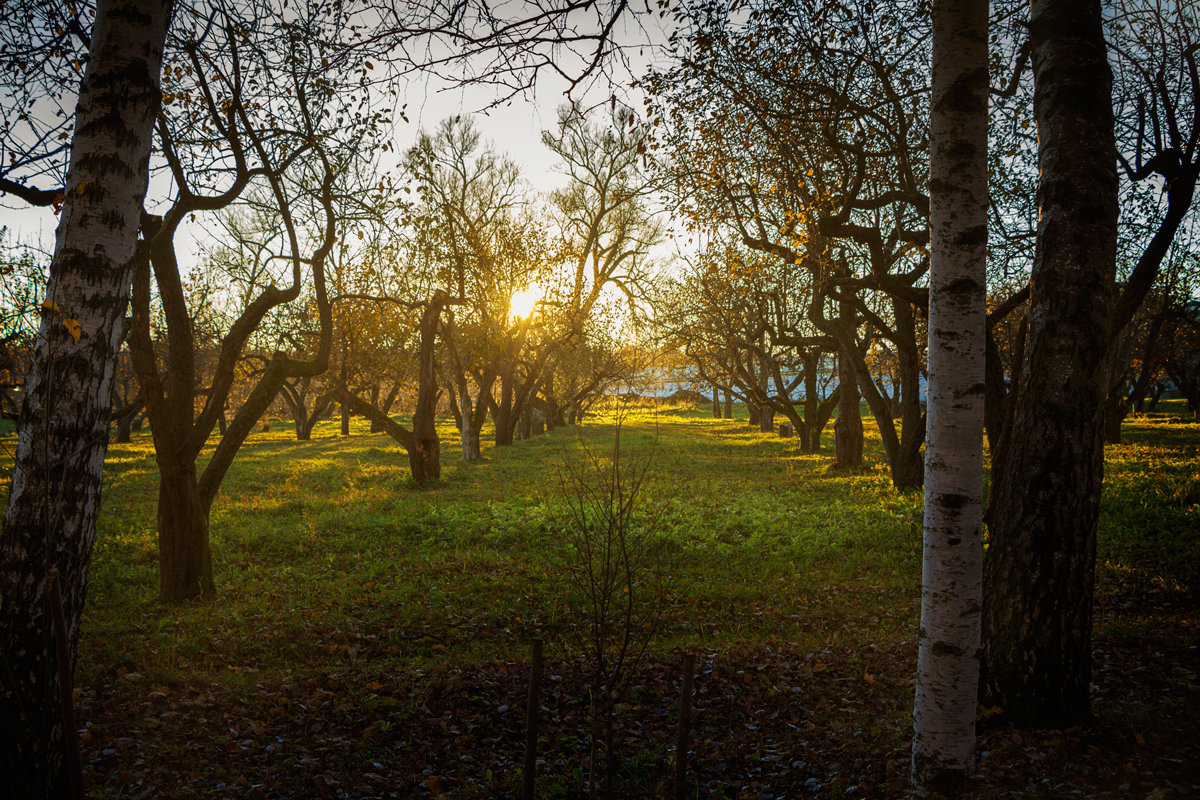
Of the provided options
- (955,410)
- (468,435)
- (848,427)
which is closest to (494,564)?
(955,410)

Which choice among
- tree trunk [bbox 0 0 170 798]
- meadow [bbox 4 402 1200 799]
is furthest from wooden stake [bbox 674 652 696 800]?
tree trunk [bbox 0 0 170 798]

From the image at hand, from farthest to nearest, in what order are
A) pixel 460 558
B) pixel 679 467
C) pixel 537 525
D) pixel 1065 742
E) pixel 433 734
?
pixel 679 467, pixel 537 525, pixel 460 558, pixel 433 734, pixel 1065 742

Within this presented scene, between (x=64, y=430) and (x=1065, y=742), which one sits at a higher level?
(x=64, y=430)

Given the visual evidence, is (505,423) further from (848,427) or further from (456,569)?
(456,569)

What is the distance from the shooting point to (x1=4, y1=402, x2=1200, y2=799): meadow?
4.52 meters

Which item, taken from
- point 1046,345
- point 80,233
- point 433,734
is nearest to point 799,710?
point 433,734

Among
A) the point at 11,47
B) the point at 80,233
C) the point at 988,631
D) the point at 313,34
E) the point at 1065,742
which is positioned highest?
the point at 313,34

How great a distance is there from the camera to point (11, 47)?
556 centimetres

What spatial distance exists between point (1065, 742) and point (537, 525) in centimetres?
974

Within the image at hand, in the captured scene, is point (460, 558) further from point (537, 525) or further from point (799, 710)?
point (799, 710)

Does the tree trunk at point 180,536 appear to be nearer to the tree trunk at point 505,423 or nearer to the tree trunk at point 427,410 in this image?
the tree trunk at point 427,410

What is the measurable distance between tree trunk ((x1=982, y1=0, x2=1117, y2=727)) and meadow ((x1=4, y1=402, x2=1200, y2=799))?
0.46m

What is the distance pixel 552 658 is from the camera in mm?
6973

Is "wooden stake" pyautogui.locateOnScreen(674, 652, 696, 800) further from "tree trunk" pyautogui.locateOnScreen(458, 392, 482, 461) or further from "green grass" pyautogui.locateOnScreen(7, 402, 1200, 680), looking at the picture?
"tree trunk" pyautogui.locateOnScreen(458, 392, 482, 461)
